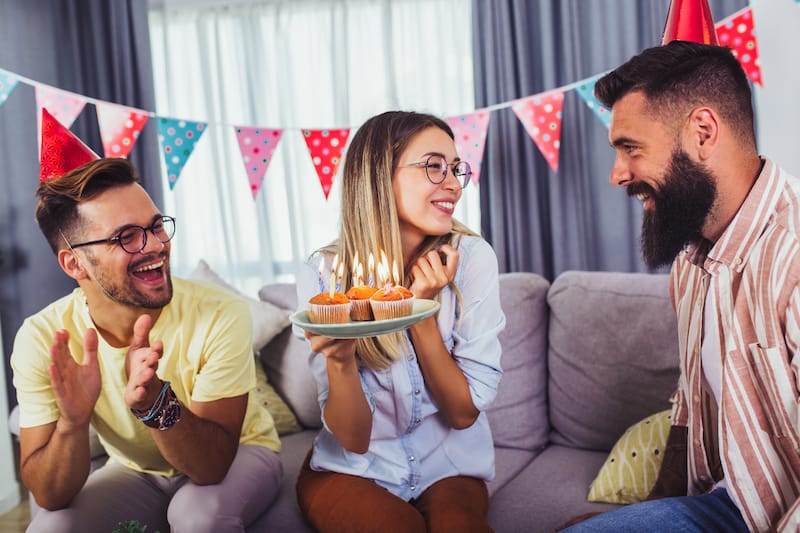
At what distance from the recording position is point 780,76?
3.33m

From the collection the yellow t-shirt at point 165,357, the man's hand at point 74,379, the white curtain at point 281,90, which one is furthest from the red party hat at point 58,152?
the white curtain at point 281,90

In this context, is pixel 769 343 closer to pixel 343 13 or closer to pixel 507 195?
pixel 507 195

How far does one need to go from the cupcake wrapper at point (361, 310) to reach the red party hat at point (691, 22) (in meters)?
1.28

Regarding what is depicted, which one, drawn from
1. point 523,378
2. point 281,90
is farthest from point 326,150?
point 523,378

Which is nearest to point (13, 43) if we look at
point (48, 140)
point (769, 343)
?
point (48, 140)

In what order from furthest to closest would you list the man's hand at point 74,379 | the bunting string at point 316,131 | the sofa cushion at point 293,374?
the sofa cushion at point 293,374 → the bunting string at point 316,131 → the man's hand at point 74,379

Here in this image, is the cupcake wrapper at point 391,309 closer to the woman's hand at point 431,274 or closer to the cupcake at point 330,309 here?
the cupcake at point 330,309

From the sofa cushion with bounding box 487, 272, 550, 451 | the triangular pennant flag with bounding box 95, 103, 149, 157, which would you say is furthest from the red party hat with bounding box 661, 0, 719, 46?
the triangular pennant flag with bounding box 95, 103, 149, 157

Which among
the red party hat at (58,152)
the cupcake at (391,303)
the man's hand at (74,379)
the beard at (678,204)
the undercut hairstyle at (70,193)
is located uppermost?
the red party hat at (58,152)

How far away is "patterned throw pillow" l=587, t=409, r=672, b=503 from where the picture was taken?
7.13 ft

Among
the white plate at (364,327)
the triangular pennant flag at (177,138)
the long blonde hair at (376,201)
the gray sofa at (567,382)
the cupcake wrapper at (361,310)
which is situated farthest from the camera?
the triangular pennant flag at (177,138)

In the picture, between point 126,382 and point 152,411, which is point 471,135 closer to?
point 126,382

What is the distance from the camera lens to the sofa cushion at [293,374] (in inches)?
118

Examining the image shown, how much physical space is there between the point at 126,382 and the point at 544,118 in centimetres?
238
